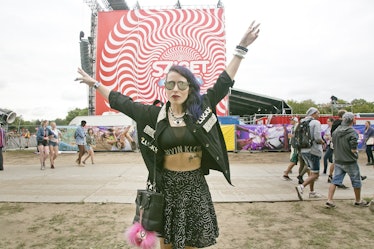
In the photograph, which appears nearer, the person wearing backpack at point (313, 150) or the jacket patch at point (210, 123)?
the jacket patch at point (210, 123)

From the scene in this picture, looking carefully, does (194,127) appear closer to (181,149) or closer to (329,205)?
(181,149)

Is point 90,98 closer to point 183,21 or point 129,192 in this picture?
point 183,21

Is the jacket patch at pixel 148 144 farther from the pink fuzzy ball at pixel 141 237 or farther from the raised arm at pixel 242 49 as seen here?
the raised arm at pixel 242 49

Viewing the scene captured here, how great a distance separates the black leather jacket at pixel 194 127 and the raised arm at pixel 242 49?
69mm

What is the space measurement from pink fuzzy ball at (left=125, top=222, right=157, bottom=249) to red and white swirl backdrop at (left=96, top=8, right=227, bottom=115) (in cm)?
2349

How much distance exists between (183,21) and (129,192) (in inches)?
892

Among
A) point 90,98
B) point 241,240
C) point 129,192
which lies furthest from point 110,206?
point 90,98

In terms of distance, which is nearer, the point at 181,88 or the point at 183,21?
the point at 181,88

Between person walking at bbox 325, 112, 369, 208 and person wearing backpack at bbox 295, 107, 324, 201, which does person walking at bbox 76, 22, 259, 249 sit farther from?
person wearing backpack at bbox 295, 107, 324, 201

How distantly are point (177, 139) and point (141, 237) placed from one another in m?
0.78

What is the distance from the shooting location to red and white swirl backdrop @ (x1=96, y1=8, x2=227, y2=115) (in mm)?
25828

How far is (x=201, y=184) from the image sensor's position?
2.34 metres

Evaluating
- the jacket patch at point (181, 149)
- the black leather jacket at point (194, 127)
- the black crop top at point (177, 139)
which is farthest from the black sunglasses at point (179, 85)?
the jacket patch at point (181, 149)

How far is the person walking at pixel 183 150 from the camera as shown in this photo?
→ 2.23 m
